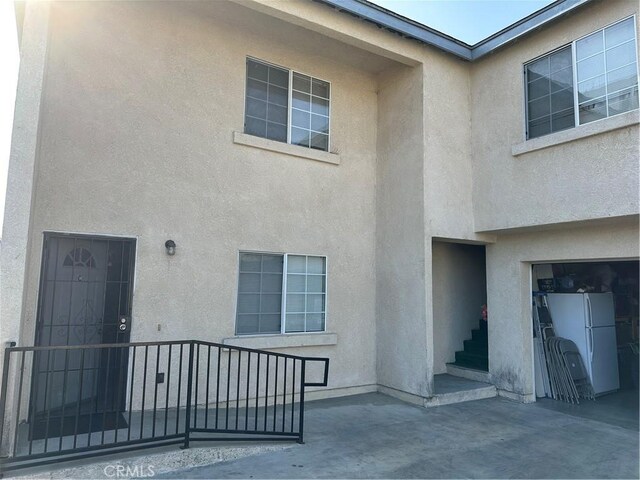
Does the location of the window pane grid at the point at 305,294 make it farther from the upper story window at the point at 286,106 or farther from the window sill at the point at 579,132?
the window sill at the point at 579,132

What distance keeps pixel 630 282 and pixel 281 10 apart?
855 cm

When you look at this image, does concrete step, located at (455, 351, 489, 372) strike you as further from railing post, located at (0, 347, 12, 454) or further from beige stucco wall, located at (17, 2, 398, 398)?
railing post, located at (0, 347, 12, 454)

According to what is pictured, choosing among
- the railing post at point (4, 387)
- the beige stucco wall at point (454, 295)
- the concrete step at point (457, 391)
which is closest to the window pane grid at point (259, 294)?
the concrete step at point (457, 391)

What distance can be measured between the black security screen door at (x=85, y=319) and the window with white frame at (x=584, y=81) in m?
6.50

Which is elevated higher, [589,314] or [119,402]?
[589,314]

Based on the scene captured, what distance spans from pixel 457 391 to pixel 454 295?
2183mm

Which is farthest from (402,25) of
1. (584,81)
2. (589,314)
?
(589,314)

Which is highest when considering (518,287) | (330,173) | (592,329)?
(330,173)

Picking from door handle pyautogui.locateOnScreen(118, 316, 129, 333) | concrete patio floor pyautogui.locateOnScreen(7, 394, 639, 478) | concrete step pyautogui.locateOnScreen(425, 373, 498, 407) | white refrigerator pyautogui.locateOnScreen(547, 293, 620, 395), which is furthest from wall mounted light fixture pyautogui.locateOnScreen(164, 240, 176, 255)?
white refrigerator pyautogui.locateOnScreen(547, 293, 620, 395)

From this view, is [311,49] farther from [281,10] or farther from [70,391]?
[70,391]

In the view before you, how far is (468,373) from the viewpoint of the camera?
802cm

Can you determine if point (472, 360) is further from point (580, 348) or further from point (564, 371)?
point (580, 348)

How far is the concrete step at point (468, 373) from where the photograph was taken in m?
7.77

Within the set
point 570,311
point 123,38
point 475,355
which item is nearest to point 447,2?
point 123,38
